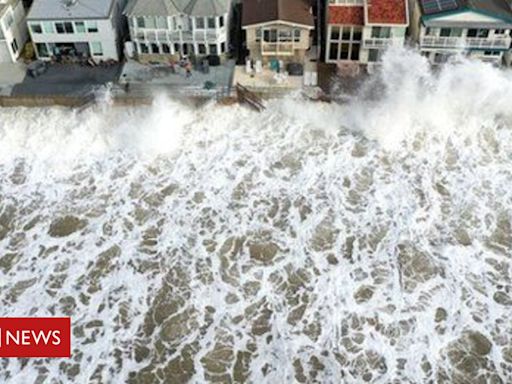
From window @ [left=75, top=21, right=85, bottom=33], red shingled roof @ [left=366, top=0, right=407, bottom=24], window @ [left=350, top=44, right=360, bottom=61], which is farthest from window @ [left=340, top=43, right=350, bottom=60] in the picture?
window @ [left=75, top=21, right=85, bottom=33]

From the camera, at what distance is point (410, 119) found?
38.3 metres

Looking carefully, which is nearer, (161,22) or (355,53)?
(161,22)

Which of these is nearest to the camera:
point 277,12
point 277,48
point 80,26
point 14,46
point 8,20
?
point 277,12

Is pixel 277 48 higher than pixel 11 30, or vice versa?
pixel 11 30

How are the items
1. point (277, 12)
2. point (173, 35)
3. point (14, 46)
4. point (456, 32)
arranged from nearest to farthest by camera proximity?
point (456, 32)
point (277, 12)
point (173, 35)
point (14, 46)

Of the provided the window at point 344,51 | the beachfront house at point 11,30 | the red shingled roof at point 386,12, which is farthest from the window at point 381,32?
the beachfront house at point 11,30

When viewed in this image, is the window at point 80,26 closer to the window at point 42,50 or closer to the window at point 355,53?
the window at point 42,50

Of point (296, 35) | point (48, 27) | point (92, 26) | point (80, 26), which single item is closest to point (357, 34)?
point (296, 35)

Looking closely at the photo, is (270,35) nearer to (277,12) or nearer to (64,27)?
(277,12)

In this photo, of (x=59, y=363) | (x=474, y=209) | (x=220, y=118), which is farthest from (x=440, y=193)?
(x=59, y=363)

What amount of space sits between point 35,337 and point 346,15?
2679 cm

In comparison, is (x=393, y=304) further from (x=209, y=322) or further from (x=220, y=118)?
(x=220, y=118)

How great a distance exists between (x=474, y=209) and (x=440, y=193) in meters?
2.05

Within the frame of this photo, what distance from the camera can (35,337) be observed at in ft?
96.9
